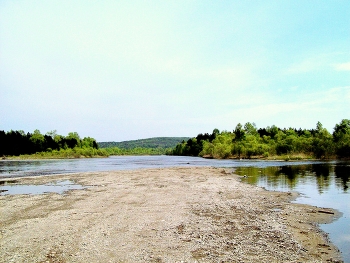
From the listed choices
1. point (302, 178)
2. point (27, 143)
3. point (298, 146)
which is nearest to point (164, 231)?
point (302, 178)

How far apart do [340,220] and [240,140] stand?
137603 millimetres

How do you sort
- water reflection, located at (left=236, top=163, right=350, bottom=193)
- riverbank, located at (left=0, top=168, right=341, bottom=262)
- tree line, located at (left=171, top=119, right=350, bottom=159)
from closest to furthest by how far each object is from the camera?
riverbank, located at (left=0, top=168, right=341, bottom=262)
water reflection, located at (left=236, top=163, right=350, bottom=193)
tree line, located at (left=171, top=119, right=350, bottom=159)

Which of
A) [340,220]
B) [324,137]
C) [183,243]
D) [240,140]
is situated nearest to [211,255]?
[183,243]

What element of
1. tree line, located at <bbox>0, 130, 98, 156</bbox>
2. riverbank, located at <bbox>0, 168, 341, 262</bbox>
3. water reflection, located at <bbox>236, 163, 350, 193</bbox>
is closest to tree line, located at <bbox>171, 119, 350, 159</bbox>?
Answer: water reflection, located at <bbox>236, 163, 350, 193</bbox>

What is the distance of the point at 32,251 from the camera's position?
10672 mm

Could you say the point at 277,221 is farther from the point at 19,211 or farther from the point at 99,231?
the point at 19,211

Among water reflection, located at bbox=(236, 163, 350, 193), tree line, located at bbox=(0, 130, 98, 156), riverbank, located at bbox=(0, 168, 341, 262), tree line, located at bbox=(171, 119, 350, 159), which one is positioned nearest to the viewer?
riverbank, located at bbox=(0, 168, 341, 262)

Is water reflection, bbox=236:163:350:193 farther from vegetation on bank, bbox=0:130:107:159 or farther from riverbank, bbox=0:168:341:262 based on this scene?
vegetation on bank, bbox=0:130:107:159

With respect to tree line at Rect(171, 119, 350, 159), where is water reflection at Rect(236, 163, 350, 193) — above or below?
below

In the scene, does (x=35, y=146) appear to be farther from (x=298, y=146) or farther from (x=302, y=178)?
(x=302, y=178)

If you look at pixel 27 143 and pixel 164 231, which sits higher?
pixel 27 143

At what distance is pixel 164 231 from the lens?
43.1 ft

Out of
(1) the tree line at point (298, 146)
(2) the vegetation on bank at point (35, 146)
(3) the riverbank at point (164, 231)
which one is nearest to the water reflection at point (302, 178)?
(3) the riverbank at point (164, 231)

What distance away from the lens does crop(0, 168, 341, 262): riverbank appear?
10234mm
